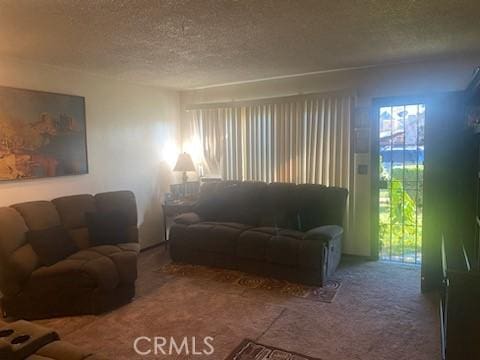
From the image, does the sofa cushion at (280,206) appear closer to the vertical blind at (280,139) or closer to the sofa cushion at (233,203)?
the sofa cushion at (233,203)

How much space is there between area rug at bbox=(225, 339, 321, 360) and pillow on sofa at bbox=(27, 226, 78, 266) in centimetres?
187

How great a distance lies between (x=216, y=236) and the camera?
4.23 m

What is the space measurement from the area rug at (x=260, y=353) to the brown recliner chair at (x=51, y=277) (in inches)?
52.6

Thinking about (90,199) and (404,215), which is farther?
(404,215)

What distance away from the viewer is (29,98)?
144 inches

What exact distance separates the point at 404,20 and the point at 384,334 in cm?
237

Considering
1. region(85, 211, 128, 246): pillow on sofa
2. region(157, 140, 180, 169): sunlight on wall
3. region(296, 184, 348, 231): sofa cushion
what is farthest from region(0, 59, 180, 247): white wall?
region(296, 184, 348, 231): sofa cushion

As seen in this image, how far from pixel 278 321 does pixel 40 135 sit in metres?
3.03

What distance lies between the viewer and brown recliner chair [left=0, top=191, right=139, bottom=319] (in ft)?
9.96

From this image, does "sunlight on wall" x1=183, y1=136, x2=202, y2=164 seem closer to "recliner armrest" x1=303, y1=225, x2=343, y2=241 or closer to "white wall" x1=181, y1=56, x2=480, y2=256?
"white wall" x1=181, y1=56, x2=480, y2=256

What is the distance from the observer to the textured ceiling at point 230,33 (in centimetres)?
233

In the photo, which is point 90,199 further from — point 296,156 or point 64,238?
point 296,156

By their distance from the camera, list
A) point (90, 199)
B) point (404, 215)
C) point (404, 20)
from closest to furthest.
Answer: point (404, 20) → point (90, 199) → point (404, 215)

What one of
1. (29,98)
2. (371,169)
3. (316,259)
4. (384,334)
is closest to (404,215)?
(371,169)
